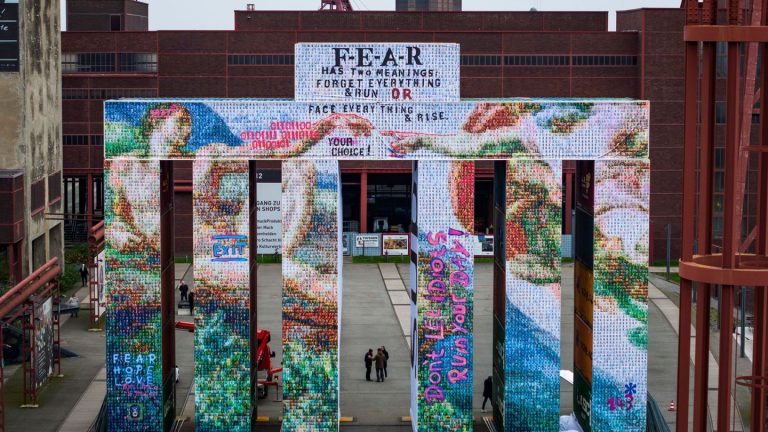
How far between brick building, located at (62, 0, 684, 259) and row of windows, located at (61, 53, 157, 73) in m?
0.06

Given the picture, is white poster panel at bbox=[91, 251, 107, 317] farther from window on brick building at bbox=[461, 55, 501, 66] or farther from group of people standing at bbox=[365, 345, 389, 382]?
window on brick building at bbox=[461, 55, 501, 66]

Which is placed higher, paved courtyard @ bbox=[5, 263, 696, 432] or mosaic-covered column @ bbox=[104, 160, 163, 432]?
mosaic-covered column @ bbox=[104, 160, 163, 432]

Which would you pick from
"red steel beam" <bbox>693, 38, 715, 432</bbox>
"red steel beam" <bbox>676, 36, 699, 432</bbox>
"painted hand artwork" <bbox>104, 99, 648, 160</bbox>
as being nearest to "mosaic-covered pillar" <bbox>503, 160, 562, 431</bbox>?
"painted hand artwork" <bbox>104, 99, 648, 160</bbox>

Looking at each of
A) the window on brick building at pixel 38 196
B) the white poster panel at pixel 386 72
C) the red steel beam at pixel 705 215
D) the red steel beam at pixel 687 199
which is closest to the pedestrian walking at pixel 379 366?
the white poster panel at pixel 386 72

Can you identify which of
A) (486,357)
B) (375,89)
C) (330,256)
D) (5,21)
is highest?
(5,21)

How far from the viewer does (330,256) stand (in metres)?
42.1

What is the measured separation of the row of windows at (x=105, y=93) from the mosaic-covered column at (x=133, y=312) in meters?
44.2

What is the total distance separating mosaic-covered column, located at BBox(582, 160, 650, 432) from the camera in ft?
136

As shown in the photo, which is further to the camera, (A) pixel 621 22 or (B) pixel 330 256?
(A) pixel 621 22

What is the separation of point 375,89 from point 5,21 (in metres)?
31.0

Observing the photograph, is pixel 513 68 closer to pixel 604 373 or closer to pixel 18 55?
pixel 18 55

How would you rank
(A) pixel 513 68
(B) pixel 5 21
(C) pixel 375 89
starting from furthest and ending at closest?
1. (A) pixel 513 68
2. (B) pixel 5 21
3. (C) pixel 375 89

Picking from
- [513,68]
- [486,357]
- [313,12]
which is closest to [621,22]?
[513,68]

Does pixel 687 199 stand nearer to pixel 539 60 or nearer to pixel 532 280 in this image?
pixel 532 280
